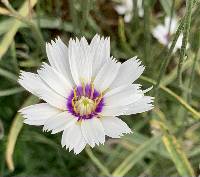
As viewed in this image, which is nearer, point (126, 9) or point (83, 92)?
point (83, 92)

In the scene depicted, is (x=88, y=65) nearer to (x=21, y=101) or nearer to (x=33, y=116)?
(x=33, y=116)

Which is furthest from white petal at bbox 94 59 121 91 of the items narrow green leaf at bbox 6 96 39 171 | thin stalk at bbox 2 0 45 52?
narrow green leaf at bbox 6 96 39 171

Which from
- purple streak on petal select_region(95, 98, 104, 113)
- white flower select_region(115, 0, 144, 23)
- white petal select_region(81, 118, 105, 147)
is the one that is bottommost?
white petal select_region(81, 118, 105, 147)

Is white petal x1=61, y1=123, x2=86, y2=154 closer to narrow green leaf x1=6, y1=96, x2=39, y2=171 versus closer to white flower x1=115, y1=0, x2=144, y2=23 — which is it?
narrow green leaf x1=6, y1=96, x2=39, y2=171

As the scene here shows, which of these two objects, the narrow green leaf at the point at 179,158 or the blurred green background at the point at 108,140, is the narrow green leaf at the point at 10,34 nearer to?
the blurred green background at the point at 108,140

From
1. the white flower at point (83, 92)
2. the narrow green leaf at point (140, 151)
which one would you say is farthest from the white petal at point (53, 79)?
the narrow green leaf at point (140, 151)

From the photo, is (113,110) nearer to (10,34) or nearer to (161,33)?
(10,34)

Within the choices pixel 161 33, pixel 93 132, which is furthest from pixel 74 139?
pixel 161 33
